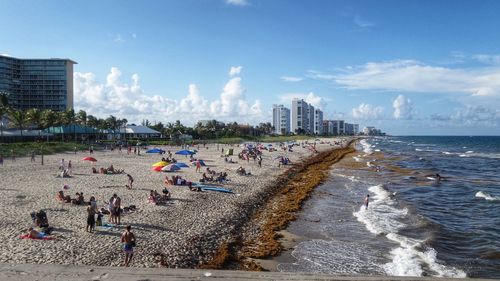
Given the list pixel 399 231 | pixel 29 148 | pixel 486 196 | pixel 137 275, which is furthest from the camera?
pixel 29 148

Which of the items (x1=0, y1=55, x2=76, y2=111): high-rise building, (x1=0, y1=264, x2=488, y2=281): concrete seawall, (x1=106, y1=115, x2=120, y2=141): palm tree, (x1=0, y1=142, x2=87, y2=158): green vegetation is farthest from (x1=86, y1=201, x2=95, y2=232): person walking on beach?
(x1=0, y1=55, x2=76, y2=111): high-rise building

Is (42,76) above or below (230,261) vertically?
above

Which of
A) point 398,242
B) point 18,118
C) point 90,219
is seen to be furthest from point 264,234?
point 18,118

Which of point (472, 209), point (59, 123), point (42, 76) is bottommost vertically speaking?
point (472, 209)

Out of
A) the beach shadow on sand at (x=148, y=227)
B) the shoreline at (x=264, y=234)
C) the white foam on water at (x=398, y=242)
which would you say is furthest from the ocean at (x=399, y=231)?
the beach shadow on sand at (x=148, y=227)

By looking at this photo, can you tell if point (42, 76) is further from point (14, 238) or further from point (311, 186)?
point (14, 238)

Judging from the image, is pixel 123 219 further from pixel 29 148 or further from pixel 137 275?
pixel 29 148

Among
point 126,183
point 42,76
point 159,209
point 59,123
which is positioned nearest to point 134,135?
point 59,123

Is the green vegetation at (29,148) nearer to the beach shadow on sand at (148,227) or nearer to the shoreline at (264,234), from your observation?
the shoreline at (264,234)
